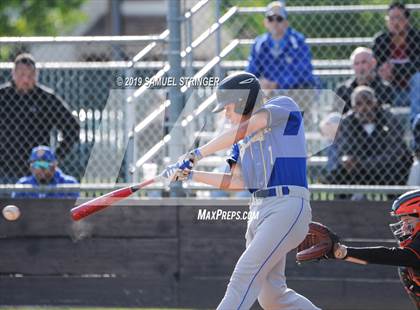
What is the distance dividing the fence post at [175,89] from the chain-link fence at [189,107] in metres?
0.10

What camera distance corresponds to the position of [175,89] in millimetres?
8594

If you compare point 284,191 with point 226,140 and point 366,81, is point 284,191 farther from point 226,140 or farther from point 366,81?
point 366,81

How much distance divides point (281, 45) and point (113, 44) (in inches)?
66.1

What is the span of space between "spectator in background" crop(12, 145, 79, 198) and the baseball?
0.23 m


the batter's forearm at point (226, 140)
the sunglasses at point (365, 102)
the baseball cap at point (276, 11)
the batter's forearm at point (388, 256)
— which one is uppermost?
the baseball cap at point (276, 11)

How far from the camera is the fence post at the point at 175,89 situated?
8570 millimetres

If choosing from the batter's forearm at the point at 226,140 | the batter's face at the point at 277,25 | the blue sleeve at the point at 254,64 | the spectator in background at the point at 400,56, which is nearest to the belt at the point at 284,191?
the batter's forearm at the point at 226,140

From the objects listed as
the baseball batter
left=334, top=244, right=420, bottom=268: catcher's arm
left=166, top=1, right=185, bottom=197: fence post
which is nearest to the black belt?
the baseball batter

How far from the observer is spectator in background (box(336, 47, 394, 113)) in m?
8.97

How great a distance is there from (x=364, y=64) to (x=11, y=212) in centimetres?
358

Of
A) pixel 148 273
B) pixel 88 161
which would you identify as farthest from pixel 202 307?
pixel 88 161

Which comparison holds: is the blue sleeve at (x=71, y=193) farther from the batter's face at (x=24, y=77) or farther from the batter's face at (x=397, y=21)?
the batter's face at (x=397, y=21)

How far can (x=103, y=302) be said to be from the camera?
865cm

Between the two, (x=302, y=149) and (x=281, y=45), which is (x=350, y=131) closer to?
(x=281, y=45)
